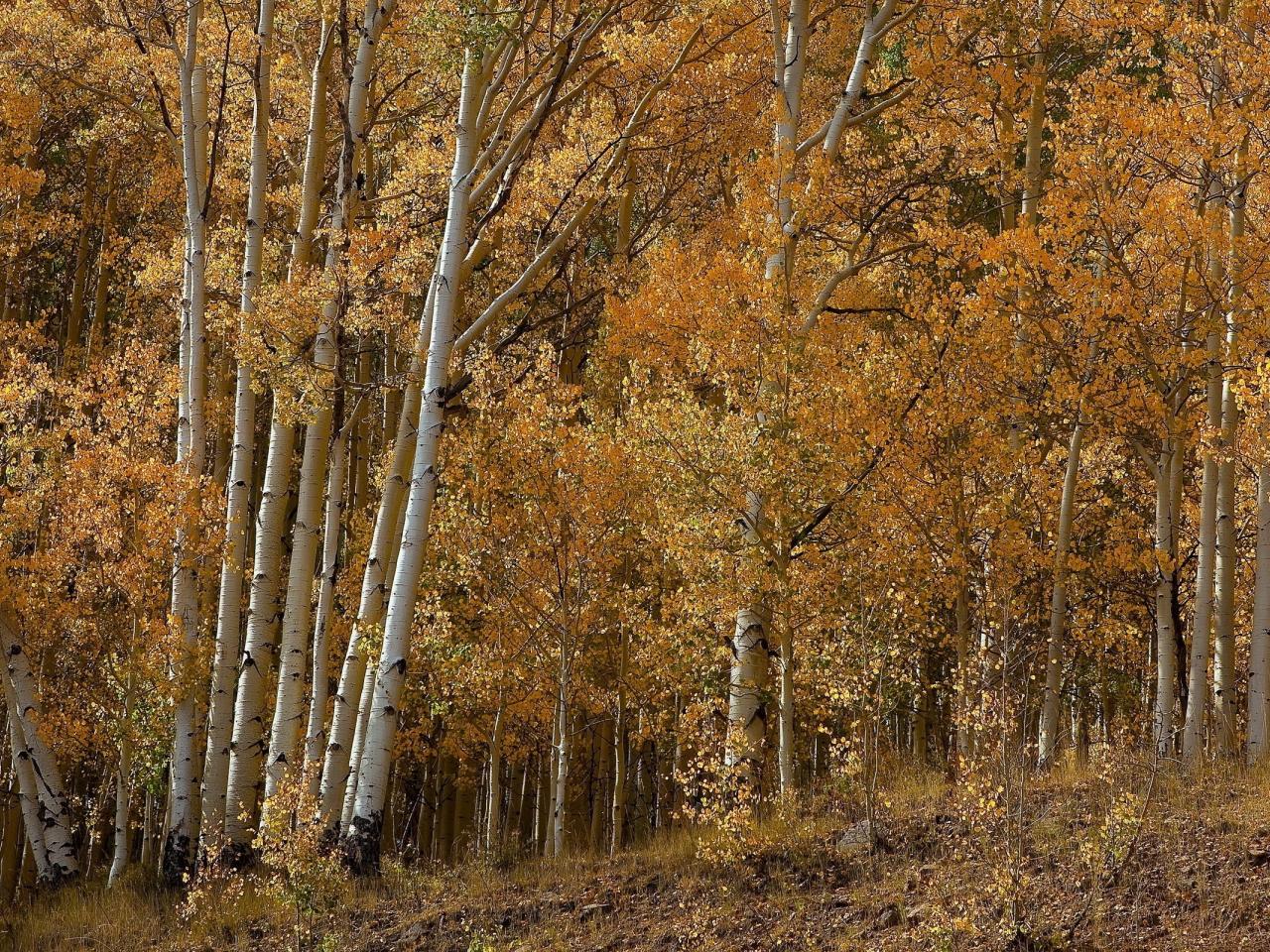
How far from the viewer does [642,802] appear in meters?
23.5

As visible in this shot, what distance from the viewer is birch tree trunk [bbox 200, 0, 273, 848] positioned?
10648 mm

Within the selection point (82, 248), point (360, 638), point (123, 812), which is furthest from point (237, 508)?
point (82, 248)

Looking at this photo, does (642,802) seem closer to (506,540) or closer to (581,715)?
(581,715)

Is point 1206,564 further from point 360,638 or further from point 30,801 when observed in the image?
point 30,801

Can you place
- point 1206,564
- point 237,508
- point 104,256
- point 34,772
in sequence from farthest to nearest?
point 104,256 < point 34,772 < point 237,508 < point 1206,564

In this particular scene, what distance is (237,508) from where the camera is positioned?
1080 cm

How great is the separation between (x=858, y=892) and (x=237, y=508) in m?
6.41

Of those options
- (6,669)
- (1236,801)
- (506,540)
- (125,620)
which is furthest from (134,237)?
(1236,801)

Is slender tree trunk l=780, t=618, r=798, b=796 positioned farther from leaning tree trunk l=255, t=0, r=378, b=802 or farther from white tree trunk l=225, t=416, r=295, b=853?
white tree trunk l=225, t=416, r=295, b=853

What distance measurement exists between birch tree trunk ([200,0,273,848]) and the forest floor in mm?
1216

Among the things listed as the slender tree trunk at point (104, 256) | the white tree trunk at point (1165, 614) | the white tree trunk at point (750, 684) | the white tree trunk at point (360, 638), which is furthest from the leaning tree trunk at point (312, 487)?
the slender tree trunk at point (104, 256)

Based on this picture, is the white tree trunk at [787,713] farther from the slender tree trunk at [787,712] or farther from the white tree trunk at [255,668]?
the white tree trunk at [255,668]

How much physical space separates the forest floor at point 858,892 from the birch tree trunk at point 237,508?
1.22 metres

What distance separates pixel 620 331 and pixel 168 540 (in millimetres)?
4892
